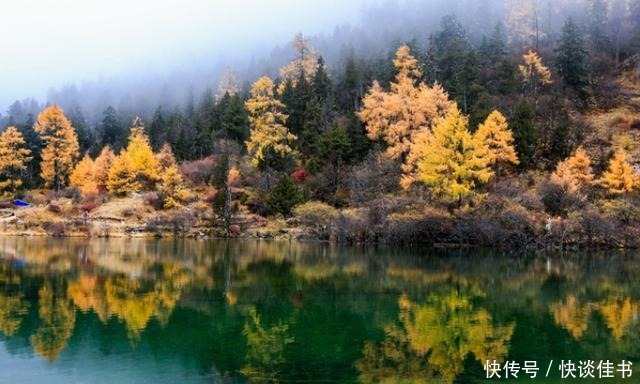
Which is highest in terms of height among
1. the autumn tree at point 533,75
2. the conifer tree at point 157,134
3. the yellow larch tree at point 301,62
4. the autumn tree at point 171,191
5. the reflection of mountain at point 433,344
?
the yellow larch tree at point 301,62

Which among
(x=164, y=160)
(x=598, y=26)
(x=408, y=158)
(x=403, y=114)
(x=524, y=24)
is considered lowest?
(x=408, y=158)

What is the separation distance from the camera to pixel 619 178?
137 ft

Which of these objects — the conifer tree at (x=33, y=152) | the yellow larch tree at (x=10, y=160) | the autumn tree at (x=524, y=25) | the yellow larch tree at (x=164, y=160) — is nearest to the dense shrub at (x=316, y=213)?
the yellow larch tree at (x=164, y=160)

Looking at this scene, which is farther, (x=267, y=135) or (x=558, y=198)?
(x=267, y=135)

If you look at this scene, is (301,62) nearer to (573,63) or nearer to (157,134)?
(157,134)

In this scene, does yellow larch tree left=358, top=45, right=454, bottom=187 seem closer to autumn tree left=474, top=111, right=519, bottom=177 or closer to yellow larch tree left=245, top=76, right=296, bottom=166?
autumn tree left=474, top=111, right=519, bottom=177

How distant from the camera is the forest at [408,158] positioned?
132 ft

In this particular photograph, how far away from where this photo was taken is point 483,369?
11.1m

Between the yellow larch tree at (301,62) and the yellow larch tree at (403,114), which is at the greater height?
the yellow larch tree at (301,62)

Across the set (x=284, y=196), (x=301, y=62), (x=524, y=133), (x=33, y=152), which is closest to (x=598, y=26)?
(x=524, y=133)

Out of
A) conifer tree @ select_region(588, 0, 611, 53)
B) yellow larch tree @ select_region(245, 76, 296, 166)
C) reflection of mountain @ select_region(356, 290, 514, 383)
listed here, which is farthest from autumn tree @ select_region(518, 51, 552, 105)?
reflection of mountain @ select_region(356, 290, 514, 383)

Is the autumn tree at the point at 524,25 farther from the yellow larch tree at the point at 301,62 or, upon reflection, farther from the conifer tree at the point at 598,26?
the yellow larch tree at the point at 301,62

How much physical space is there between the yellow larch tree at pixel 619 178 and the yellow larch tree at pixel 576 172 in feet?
3.73

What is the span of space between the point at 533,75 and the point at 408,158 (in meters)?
21.8
